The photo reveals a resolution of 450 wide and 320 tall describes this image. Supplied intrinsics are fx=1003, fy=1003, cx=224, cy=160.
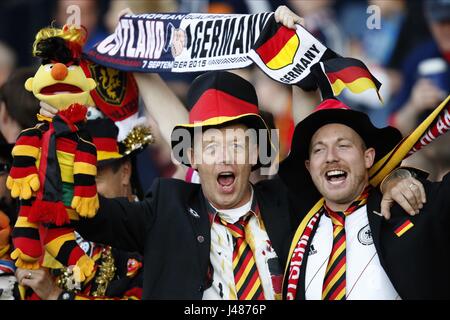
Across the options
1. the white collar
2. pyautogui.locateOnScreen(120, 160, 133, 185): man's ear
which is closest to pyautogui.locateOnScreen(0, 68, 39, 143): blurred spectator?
pyautogui.locateOnScreen(120, 160, 133, 185): man's ear

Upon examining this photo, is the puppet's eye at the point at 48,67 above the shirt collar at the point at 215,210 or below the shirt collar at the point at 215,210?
above

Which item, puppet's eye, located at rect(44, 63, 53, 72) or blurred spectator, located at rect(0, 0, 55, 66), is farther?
blurred spectator, located at rect(0, 0, 55, 66)

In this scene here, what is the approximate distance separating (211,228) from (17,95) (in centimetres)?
189

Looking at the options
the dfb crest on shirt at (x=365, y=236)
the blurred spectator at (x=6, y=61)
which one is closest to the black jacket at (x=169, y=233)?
the dfb crest on shirt at (x=365, y=236)

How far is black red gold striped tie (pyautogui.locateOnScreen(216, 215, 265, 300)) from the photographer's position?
4.80 m

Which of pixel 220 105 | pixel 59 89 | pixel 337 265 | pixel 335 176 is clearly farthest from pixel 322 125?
pixel 59 89

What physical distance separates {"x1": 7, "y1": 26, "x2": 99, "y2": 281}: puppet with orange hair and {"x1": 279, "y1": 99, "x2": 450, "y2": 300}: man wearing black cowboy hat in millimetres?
1050

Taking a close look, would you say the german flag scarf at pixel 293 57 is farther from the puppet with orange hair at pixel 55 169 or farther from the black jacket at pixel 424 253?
the puppet with orange hair at pixel 55 169

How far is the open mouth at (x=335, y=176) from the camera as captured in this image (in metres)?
4.91

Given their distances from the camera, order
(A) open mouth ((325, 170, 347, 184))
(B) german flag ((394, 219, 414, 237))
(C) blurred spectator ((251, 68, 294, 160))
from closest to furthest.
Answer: (B) german flag ((394, 219, 414, 237)) < (A) open mouth ((325, 170, 347, 184)) < (C) blurred spectator ((251, 68, 294, 160))

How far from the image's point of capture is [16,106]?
20.4ft

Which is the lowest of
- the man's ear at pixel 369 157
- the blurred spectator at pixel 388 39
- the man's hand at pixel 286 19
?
the man's ear at pixel 369 157

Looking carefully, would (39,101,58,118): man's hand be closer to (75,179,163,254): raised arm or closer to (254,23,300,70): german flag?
(75,179,163,254): raised arm
